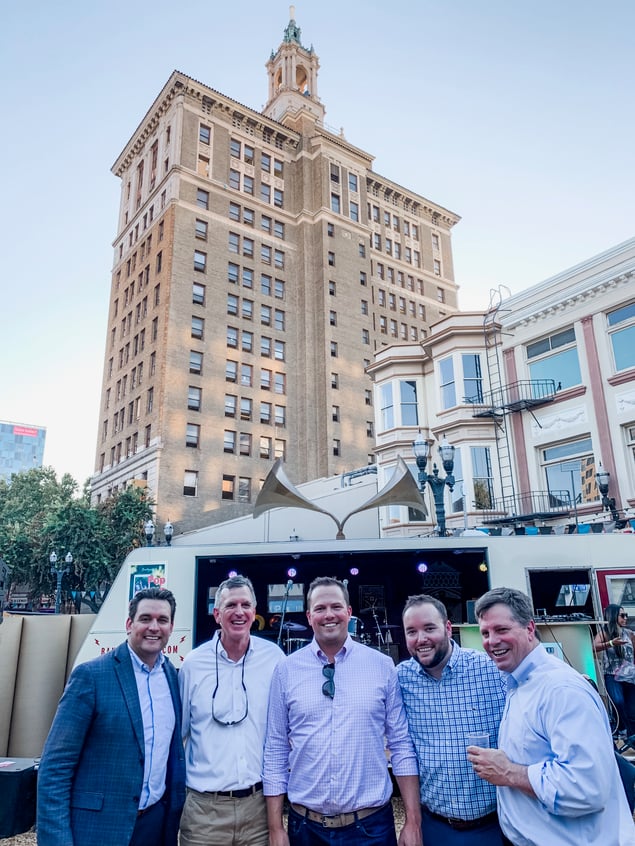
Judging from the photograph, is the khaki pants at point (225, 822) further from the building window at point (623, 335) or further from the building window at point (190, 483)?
the building window at point (190, 483)

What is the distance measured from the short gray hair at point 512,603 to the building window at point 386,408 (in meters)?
23.2

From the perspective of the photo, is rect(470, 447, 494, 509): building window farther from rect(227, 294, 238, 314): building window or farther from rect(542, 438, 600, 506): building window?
rect(227, 294, 238, 314): building window

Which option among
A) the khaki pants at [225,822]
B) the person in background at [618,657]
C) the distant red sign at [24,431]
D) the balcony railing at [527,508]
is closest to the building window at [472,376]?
the balcony railing at [527,508]

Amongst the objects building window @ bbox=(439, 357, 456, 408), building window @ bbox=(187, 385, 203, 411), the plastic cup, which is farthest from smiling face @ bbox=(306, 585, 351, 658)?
building window @ bbox=(187, 385, 203, 411)

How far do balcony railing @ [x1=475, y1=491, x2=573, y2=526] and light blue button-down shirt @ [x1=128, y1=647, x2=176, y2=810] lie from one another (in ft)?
57.2

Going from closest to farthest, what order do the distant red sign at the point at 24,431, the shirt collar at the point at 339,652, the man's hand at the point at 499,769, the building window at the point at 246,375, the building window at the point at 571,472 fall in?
the man's hand at the point at 499,769
the shirt collar at the point at 339,652
the building window at the point at 571,472
the building window at the point at 246,375
the distant red sign at the point at 24,431

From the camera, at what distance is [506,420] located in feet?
73.2

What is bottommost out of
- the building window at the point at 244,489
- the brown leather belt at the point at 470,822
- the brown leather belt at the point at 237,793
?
the brown leather belt at the point at 470,822

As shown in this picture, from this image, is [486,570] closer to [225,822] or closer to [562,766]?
[225,822]

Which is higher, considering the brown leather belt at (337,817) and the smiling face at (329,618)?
the smiling face at (329,618)

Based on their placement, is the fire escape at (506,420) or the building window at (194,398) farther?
the building window at (194,398)

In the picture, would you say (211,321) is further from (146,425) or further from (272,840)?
(272,840)

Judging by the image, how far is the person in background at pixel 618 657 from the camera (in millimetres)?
8359

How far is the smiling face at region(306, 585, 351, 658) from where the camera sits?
3.56 m
